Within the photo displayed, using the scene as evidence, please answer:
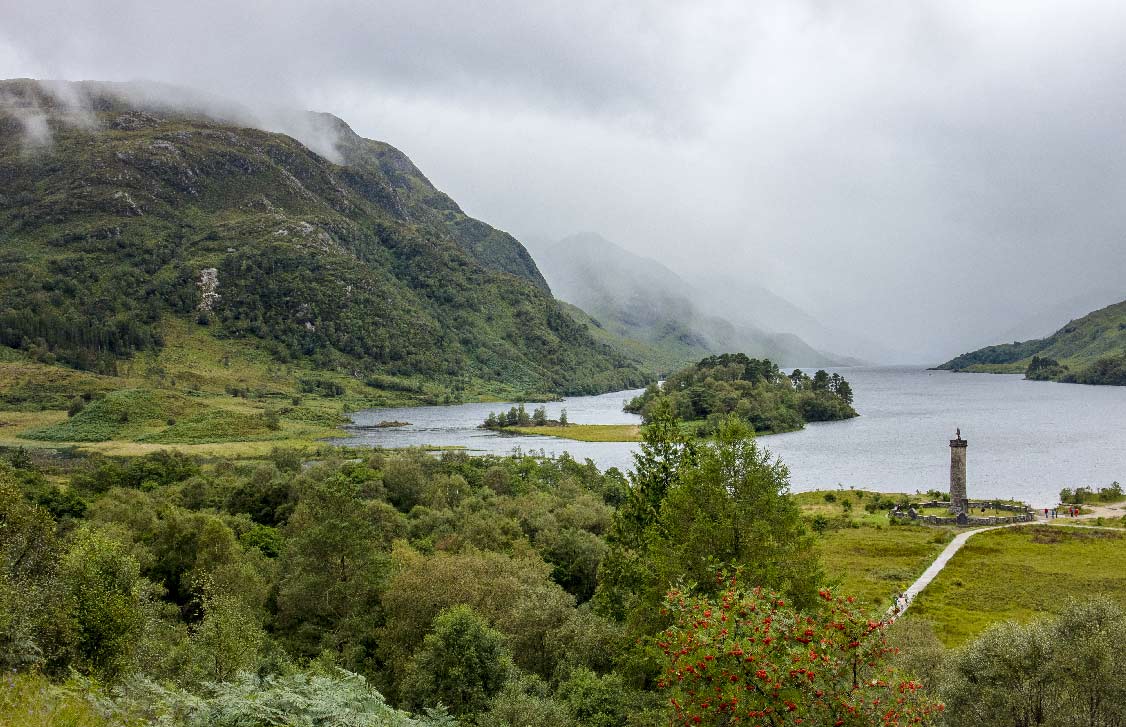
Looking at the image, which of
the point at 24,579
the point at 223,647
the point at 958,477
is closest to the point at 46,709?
the point at 24,579

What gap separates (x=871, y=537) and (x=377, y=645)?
2733 inches

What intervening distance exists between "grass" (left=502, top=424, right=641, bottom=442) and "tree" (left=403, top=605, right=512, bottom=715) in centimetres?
14031

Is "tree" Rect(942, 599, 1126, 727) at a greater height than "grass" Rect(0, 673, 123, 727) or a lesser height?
lesser

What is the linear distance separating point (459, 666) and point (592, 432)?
15687 centimetres

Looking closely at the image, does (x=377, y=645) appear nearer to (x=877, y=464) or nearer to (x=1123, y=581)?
(x=1123, y=581)

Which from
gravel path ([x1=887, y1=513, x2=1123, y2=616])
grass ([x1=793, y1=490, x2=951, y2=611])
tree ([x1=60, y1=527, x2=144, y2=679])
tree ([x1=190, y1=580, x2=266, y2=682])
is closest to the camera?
tree ([x1=60, y1=527, x2=144, y2=679])

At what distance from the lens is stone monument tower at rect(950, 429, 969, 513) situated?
9638cm

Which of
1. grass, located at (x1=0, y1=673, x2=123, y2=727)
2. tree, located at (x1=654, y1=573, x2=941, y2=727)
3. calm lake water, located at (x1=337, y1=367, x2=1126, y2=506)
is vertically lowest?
calm lake water, located at (x1=337, y1=367, x2=1126, y2=506)

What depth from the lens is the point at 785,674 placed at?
11.4 metres

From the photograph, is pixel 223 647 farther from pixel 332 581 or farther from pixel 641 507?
pixel 641 507

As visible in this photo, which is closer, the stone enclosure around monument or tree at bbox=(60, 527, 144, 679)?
tree at bbox=(60, 527, 144, 679)

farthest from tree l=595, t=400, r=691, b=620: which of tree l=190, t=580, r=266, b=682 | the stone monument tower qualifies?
the stone monument tower

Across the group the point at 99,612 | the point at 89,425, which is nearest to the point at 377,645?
the point at 99,612

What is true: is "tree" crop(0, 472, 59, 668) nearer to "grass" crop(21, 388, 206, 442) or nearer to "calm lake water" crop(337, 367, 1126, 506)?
"calm lake water" crop(337, 367, 1126, 506)
